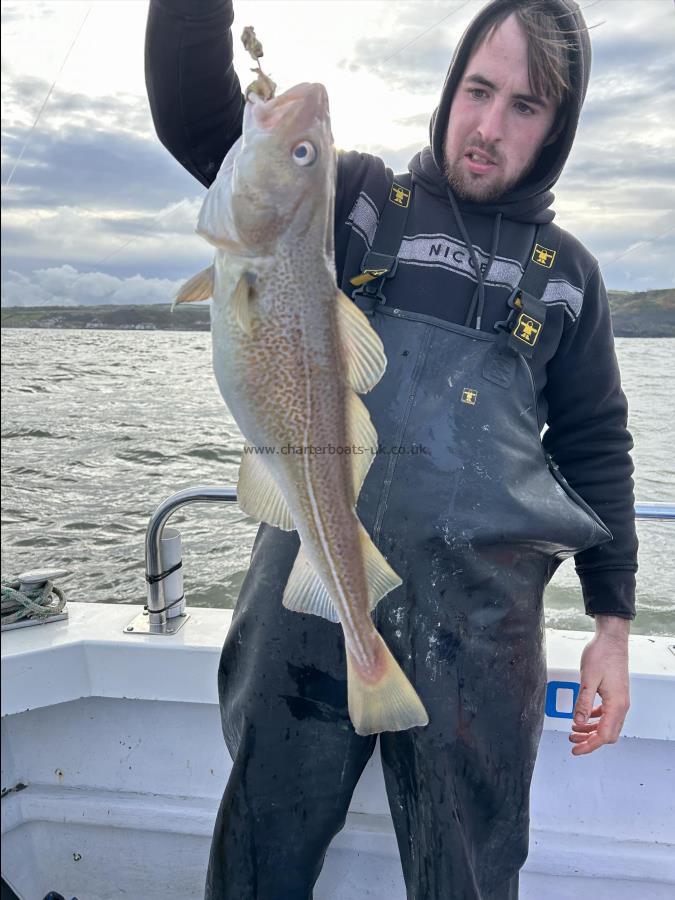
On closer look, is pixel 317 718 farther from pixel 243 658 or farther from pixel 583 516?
pixel 583 516

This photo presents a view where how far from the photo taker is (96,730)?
304 cm

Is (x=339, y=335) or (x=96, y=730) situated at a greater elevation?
(x=339, y=335)

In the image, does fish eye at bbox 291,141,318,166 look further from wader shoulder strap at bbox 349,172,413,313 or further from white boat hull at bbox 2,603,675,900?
white boat hull at bbox 2,603,675,900

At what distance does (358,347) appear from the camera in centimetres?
162

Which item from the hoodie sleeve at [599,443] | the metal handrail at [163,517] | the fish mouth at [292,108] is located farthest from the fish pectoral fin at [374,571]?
the metal handrail at [163,517]

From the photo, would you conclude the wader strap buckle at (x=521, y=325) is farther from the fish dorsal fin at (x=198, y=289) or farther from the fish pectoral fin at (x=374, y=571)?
the fish dorsal fin at (x=198, y=289)

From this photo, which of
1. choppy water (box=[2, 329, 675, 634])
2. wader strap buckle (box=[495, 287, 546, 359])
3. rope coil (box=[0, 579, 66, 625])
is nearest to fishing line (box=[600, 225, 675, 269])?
choppy water (box=[2, 329, 675, 634])

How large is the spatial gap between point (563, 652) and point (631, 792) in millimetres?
668

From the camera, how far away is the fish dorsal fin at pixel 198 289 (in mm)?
1581

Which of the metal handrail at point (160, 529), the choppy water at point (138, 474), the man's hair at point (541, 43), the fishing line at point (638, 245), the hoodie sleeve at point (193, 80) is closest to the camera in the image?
the hoodie sleeve at point (193, 80)

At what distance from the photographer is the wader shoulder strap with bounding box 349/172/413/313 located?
2.14 meters

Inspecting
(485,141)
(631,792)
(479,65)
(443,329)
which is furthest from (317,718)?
(479,65)

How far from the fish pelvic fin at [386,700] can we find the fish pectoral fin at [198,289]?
3.04 feet

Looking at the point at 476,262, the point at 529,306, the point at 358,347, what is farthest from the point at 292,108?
the point at 529,306
